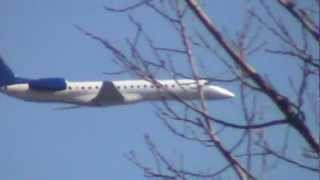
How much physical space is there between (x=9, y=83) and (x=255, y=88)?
30.6m

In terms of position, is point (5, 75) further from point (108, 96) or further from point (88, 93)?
point (108, 96)

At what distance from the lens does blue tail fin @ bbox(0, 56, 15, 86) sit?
3472 cm

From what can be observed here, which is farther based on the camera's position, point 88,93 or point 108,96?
point 88,93

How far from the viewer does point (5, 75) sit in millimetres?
35844

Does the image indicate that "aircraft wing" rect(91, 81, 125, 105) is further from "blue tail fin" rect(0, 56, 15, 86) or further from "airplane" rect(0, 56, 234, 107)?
"blue tail fin" rect(0, 56, 15, 86)

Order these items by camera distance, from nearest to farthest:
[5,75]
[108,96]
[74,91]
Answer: [108,96] < [74,91] < [5,75]

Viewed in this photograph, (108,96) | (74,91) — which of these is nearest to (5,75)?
(74,91)

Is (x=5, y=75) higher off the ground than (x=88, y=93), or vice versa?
(x=5, y=75)

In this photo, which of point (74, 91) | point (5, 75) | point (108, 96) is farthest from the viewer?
point (5, 75)

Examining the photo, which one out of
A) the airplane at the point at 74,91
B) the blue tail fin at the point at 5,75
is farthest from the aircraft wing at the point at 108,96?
the blue tail fin at the point at 5,75

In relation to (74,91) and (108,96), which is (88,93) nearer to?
(74,91)

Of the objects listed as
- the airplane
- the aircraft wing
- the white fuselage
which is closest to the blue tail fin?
the airplane

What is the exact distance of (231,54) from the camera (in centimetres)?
457

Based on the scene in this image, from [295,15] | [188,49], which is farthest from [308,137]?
[188,49]
